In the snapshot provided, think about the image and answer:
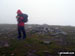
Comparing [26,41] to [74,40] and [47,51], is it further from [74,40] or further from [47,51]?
[74,40]

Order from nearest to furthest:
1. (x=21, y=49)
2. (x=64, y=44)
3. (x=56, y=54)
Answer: (x=56, y=54)
(x=21, y=49)
(x=64, y=44)

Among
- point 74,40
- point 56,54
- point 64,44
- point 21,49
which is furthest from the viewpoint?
point 74,40

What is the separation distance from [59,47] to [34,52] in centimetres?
225

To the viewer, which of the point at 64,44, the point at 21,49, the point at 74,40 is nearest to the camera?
the point at 21,49

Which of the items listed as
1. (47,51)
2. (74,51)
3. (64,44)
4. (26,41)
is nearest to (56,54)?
(47,51)

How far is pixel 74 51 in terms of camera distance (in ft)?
33.6

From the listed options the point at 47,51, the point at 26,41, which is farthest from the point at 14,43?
the point at 47,51

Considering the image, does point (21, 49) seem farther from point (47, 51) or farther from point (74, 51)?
point (74, 51)

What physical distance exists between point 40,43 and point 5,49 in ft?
10.3

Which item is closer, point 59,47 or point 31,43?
point 59,47

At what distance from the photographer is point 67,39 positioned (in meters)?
13.3

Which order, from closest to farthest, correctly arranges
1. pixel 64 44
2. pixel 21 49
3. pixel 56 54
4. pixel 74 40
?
1. pixel 56 54
2. pixel 21 49
3. pixel 64 44
4. pixel 74 40

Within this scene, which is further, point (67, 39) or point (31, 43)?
point (67, 39)

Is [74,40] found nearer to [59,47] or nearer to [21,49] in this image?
[59,47]
